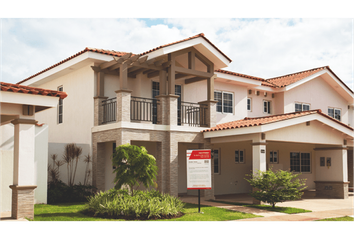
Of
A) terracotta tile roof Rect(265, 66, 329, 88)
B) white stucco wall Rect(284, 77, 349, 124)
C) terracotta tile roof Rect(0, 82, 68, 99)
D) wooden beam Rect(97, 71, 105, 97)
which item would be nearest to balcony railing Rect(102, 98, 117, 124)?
wooden beam Rect(97, 71, 105, 97)

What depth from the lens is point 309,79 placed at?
936 inches

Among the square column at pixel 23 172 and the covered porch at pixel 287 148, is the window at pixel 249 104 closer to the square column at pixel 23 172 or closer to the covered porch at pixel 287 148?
the covered porch at pixel 287 148

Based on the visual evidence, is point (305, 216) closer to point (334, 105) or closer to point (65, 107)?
point (65, 107)

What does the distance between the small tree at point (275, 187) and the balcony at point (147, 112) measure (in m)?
4.31

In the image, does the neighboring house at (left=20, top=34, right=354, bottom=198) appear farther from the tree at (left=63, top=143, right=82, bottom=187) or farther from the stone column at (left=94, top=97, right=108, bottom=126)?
the tree at (left=63, top=143, right=82, bottom=187)

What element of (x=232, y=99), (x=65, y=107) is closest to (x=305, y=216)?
(x=232, y=99)

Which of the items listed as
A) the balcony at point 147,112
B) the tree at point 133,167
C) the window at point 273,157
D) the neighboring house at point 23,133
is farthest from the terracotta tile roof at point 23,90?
the window at point 273,157

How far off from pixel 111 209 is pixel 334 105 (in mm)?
20093

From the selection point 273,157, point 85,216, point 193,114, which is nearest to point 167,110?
point 193,114

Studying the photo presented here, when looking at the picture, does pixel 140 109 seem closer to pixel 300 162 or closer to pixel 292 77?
pixel 300 162

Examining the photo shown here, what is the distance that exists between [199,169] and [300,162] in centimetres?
1360

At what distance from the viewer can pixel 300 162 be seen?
24.1 metres

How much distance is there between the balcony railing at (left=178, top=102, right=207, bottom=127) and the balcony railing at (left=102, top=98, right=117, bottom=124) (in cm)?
311

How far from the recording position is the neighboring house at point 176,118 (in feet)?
50.4
